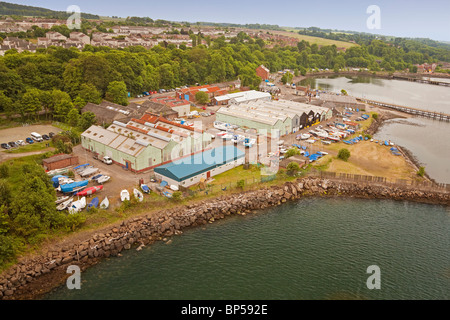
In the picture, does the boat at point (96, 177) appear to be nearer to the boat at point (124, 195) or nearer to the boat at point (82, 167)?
the boat at point (82, 167)

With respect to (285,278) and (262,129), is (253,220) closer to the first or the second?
(285,278)

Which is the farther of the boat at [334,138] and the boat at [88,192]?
the boat at [334,138]

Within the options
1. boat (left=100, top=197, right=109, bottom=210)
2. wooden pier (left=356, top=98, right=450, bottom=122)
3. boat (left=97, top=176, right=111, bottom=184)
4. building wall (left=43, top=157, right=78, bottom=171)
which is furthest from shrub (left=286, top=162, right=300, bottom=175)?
wooden pier (left=356, top=98, right=450, bottom=122)

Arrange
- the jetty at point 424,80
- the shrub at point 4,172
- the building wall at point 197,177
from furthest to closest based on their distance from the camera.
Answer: the jetty at point 424,80
the building wall at point 197,177
the shrub at point 4,172

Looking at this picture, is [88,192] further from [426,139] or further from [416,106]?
[416,106]

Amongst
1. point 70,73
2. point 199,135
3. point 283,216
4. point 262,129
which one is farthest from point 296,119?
point 70,73

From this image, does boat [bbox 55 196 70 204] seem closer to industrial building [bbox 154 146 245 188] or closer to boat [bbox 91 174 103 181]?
boat [bbox 91 174 103 181]

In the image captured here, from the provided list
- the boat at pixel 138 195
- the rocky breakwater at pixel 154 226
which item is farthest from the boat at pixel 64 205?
the boat at pixel 138 195
